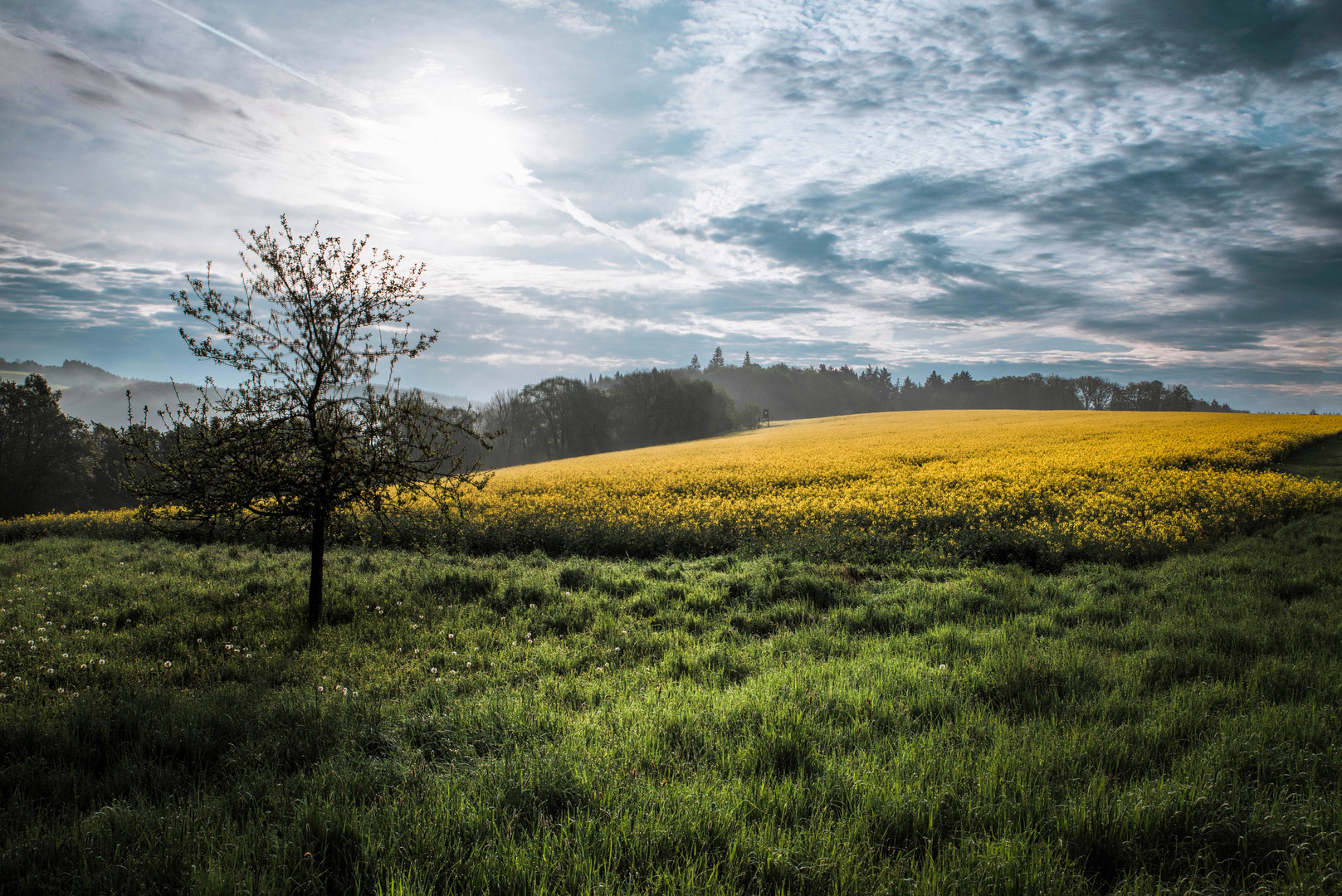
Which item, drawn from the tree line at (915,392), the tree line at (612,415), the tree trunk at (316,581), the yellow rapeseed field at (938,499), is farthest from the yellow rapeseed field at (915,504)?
the tree line at (915,392)

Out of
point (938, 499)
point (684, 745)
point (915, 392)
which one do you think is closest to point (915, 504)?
point (938, 499)

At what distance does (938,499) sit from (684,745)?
12.4 m

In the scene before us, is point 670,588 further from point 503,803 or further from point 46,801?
point 46,801

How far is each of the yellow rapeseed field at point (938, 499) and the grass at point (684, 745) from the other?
12.1 ft

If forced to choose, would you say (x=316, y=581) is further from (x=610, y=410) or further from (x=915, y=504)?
(x=610, y=410)

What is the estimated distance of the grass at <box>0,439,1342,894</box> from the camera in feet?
8.95

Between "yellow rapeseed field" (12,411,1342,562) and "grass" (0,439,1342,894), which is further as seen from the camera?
"yellow rapeseed field" (12,411,1342,562)

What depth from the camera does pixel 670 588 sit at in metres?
8.51

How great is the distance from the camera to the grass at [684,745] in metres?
2.73

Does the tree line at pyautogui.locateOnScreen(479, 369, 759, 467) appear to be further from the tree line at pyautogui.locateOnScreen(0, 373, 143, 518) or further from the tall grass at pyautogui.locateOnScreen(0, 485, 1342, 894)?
the tall grass at pyautogui.locateOnScreen(0, 485, 1342, 894)

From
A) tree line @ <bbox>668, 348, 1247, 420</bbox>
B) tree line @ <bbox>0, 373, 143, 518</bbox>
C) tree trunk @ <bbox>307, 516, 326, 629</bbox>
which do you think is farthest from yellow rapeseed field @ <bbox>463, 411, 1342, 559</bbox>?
tree line @ <bbox>668, 348, 1247, 420</bbox>

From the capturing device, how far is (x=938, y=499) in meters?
14.3

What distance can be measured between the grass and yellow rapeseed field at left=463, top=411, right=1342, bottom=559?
3702 mm

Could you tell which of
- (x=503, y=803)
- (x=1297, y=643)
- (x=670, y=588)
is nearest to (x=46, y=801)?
(x=503, y=803)
